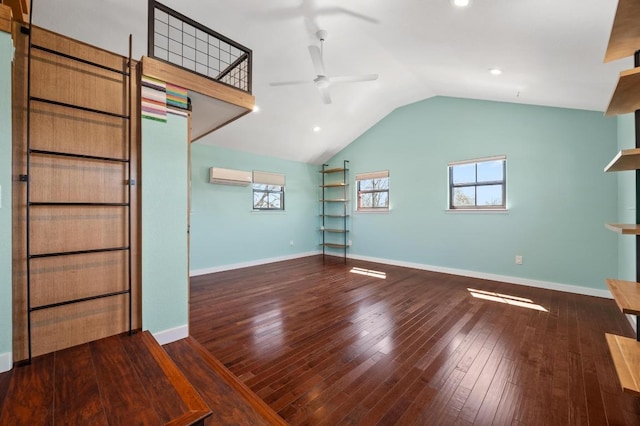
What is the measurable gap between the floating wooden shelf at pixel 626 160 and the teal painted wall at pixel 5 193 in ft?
10.4

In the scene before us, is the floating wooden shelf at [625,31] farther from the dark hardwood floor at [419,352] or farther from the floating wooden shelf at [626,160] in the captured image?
the dark hardwood floor at [419,352]

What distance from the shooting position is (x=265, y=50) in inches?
136

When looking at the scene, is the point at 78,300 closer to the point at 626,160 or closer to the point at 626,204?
the point at 626,160

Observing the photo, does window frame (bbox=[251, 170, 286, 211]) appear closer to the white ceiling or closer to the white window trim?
the white ceiling

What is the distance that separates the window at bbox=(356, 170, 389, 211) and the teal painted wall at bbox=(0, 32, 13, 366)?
5.49m

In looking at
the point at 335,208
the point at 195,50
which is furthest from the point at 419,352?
the point at 335,208

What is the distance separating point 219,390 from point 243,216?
4.19m

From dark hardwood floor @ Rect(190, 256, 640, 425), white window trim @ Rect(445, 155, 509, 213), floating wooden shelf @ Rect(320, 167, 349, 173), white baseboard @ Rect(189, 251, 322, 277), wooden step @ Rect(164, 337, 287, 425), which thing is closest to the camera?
wooden step @ Rect(164, 337, 287, 425)

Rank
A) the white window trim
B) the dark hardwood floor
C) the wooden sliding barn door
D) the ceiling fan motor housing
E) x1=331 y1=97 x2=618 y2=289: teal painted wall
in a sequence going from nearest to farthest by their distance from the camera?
the dark hardwood floor → the wooden sliding barn door → the ceiling fan motor housing → x1=331 y1=97 x2=618 y2=289: teal painted wall → the white window trim

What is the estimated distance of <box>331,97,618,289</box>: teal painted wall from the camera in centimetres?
368

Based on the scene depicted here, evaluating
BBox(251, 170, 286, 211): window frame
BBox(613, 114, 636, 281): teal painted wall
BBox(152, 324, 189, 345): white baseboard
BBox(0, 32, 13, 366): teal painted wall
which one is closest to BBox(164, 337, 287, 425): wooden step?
BBox(152, 324, 189, 345): white baseboard

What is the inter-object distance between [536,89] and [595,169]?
144cm

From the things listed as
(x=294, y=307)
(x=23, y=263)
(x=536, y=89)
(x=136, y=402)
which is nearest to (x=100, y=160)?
(x=23, y=263)

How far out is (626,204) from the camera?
9.79 feet
